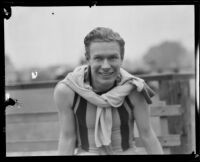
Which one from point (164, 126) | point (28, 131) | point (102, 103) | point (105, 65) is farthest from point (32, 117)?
point (164, 126)

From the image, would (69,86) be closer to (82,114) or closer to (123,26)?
(82,114)

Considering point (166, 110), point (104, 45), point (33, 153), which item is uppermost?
point (104, 45)

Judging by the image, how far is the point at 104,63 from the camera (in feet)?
7.77

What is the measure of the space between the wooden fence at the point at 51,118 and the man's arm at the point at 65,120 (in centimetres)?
3

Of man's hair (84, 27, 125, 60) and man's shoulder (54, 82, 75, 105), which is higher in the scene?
man's hair (84, 27, 125, 60)

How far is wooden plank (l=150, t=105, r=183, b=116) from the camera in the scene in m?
2.42

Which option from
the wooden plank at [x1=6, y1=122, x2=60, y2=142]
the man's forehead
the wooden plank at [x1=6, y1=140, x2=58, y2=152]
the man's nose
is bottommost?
the wooden plank at [x1=6, y1=140, x2=58, y2=152]

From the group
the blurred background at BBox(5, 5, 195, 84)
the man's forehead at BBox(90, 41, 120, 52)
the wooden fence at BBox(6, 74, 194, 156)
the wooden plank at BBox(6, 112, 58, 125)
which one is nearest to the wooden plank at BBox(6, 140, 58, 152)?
the wooden fence at BBox(6, 74, 194, 156)

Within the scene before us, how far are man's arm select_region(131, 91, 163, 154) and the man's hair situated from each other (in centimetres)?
33

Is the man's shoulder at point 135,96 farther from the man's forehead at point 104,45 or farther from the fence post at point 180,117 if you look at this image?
the man's forehead at point 104,45

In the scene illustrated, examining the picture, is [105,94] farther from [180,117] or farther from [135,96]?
[180,117]

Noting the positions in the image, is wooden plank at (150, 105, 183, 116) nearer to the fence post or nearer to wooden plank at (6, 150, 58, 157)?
the fence post

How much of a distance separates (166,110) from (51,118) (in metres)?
0.77
